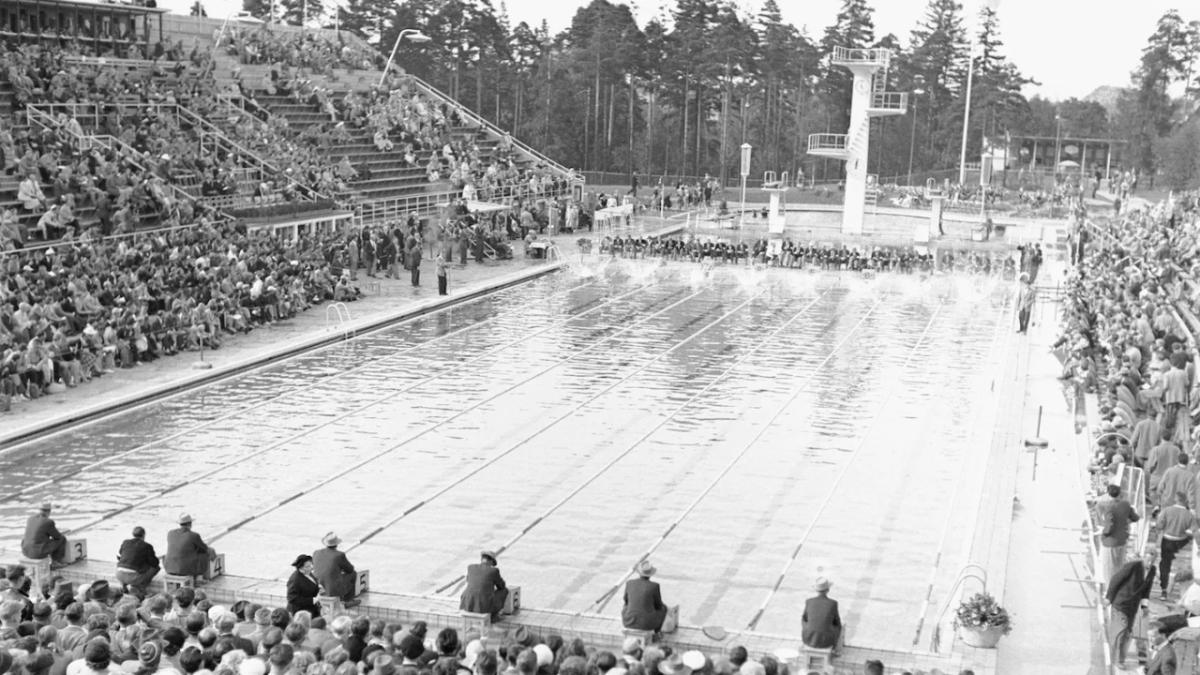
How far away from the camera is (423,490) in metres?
17.8

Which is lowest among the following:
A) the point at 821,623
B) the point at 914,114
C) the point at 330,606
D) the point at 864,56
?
the point at 330,606

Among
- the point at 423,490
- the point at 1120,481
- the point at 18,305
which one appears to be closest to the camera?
the point at 1120,481

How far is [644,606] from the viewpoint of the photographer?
38.7ft

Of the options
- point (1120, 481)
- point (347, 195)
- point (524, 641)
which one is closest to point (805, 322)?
point (347, 195)

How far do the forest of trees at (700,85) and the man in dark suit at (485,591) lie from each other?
57.7m

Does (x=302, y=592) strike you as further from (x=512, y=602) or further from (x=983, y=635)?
(x=983, y=635)

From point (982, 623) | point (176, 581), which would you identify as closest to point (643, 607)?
point (982, 623)

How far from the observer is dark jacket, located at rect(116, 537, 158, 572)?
12969mm

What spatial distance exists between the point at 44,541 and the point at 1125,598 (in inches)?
383

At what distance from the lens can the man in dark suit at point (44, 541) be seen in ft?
44.4

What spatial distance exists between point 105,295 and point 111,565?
11.8 metres

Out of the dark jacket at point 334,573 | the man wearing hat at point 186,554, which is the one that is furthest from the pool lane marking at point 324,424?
the dark jacket at point 334,573

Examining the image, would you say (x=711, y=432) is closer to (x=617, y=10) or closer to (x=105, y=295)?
(x=105, y=295)

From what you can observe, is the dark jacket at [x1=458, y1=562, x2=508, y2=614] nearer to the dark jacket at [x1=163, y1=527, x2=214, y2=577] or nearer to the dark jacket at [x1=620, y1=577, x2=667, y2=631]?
the dark jacket at [x1=620, y1=577, x2=667, y2=631]
